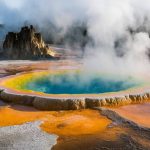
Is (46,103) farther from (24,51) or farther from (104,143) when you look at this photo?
(24,51)

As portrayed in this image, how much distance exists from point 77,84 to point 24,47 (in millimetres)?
15014

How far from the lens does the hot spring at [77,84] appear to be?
17406 mm

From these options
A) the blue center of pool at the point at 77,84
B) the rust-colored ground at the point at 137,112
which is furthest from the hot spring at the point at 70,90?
the rust-colored ground at the point at 137,112

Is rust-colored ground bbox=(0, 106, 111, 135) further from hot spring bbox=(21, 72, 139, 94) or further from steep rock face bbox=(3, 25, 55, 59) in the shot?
steep rock face bbox=(3, 25, 55, 59)

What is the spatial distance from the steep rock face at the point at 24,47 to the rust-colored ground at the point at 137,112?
61.3 feet

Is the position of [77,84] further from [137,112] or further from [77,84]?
[137,112]

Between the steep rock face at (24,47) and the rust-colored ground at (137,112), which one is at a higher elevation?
the steep rock face at (24,47)

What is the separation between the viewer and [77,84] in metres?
18.5

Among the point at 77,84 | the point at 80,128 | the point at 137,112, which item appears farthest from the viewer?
the point at 77,84

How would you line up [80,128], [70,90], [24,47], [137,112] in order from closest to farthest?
[80,128]
[137,112]
[70,90]
[24,47]

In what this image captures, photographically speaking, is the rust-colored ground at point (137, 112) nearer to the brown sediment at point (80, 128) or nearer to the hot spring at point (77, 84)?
the brown sediment at point (80, 128)

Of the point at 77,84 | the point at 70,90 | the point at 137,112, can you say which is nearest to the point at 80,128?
the point at 137,112

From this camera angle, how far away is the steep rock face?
32.3 meters

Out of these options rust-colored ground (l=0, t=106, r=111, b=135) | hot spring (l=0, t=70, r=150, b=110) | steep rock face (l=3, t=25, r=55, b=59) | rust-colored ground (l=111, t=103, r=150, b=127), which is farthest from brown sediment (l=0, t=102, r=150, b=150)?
steep rock face (l=3, t=25, r=55, b=59)
